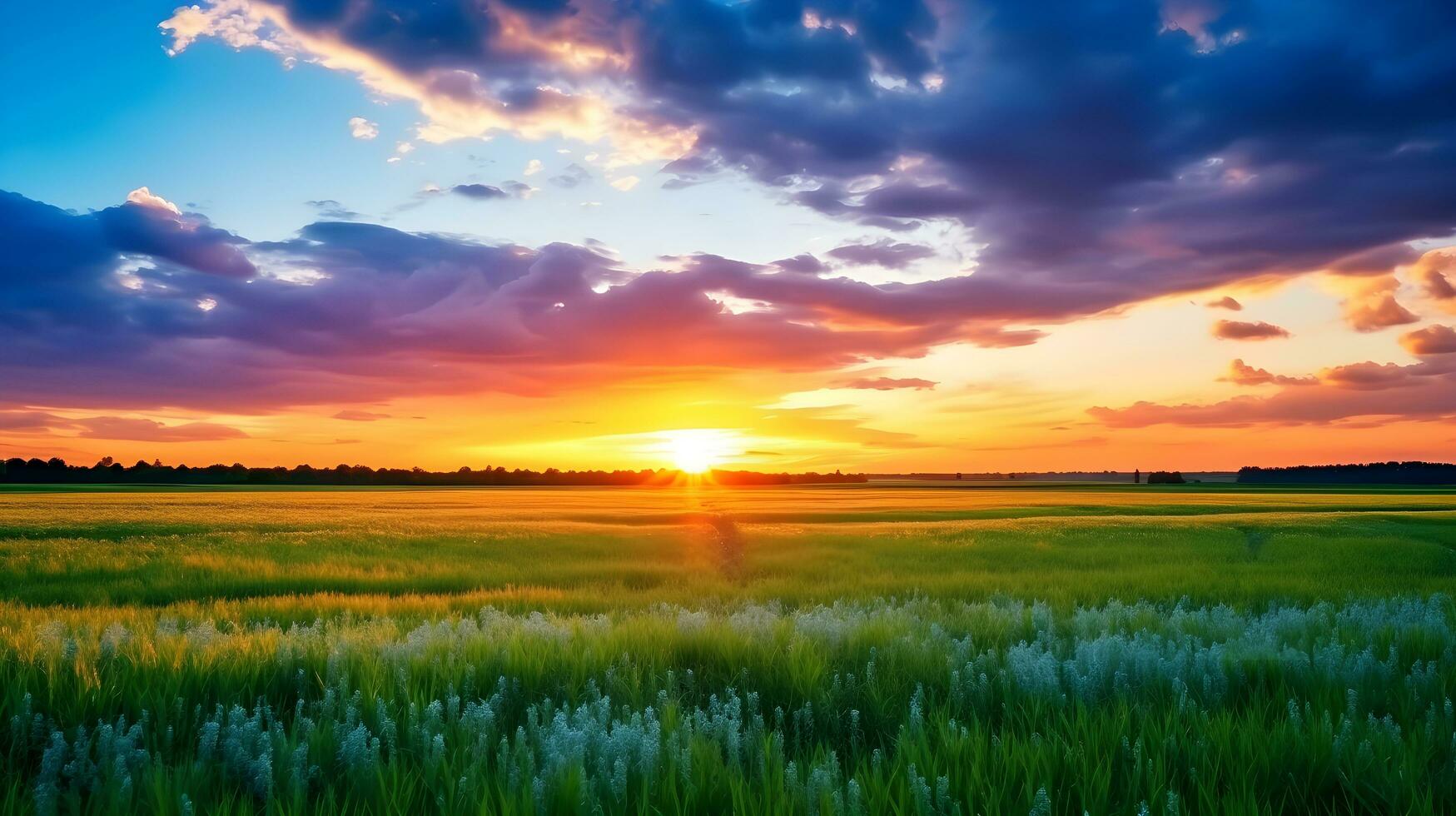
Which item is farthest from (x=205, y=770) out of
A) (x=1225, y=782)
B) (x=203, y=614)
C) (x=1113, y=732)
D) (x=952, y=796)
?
(x=203, y=614)

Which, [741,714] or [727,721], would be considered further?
[741,714]

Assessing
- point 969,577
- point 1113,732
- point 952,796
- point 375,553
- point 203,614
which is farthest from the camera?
point 375,553

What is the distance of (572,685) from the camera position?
5418 millimetres

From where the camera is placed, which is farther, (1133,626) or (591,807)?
(1133,626)

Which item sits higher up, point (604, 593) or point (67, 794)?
point (67, 794)

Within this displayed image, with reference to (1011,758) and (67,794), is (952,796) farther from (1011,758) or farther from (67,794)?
(67,794)

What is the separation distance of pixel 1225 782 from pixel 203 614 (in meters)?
12.7

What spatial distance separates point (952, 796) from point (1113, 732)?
1268 mm

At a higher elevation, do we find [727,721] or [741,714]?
[727,721]

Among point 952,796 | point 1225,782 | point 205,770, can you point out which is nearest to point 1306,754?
point 1225,782

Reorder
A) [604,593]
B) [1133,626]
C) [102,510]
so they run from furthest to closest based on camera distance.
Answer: [102,510] → [604,593] → [1133,626]

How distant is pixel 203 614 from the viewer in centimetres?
1131

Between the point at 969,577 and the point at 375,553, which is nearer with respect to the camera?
the point at 969,577

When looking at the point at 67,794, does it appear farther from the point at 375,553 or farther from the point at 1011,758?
the point at 375,553
